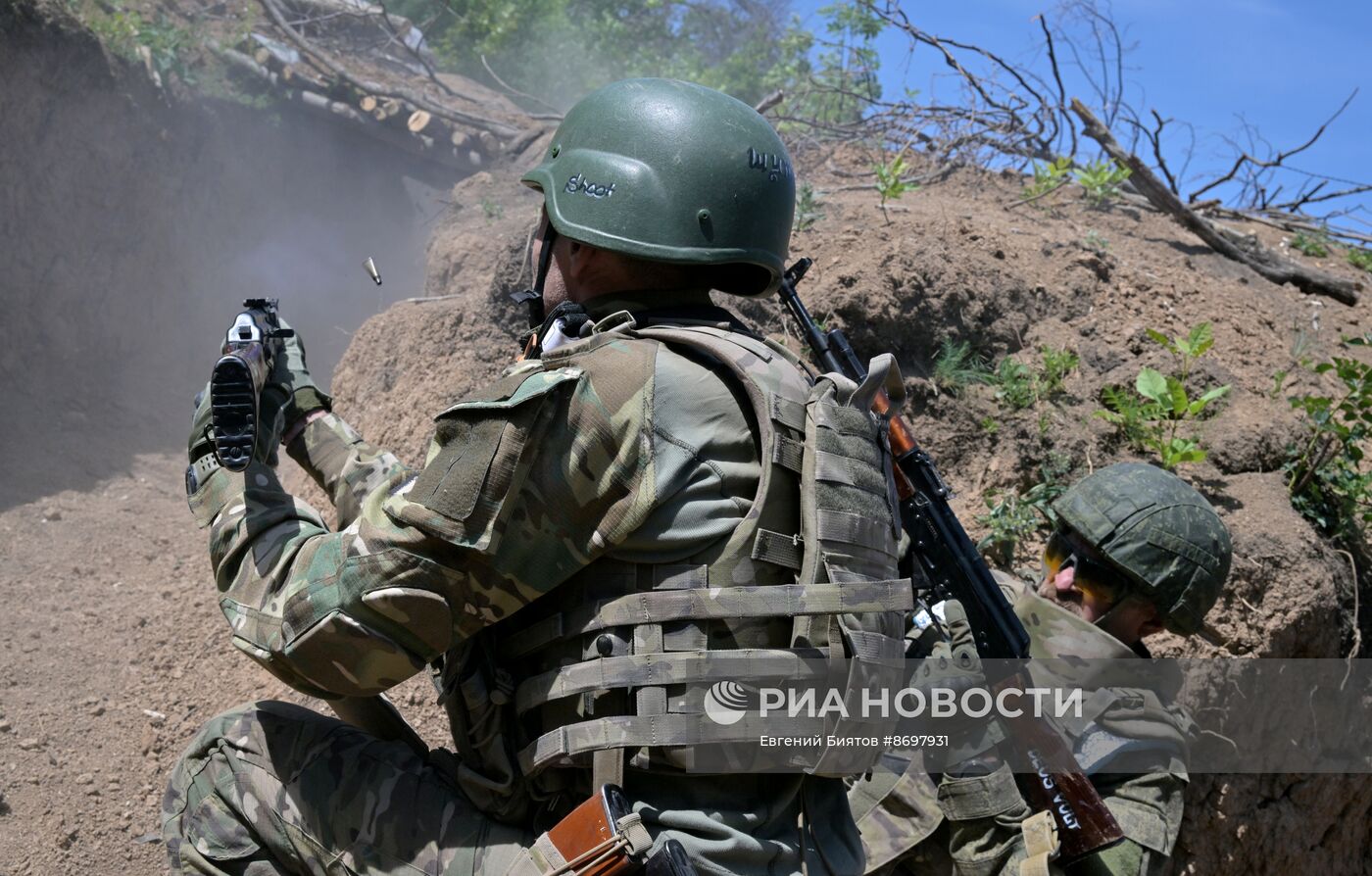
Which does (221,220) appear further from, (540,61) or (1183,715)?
(1183,715)

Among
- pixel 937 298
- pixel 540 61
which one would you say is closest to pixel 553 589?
pixel 937 298

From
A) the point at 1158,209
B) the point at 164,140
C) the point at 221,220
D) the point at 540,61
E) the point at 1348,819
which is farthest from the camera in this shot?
the point at 540,61

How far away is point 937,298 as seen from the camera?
18.5ft

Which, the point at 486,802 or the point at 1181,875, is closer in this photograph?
the point at 486,802

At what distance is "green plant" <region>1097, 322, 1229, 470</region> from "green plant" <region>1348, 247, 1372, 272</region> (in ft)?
8.29

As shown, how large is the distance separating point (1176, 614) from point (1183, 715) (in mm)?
354

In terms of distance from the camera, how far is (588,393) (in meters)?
2.23

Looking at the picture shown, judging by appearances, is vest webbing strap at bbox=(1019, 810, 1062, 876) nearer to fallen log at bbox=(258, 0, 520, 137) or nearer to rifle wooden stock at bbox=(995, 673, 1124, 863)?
rifle wooden stock at bbox=(995, 673, 1124, 863)

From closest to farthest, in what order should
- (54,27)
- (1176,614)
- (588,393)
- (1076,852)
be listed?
(588,393) < (1076,852) < (1176,614) < (54,27)

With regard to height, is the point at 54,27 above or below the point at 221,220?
above

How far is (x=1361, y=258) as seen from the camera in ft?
23.9

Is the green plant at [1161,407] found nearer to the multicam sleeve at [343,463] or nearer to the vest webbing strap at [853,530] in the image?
the vest webbing strap at [853,530]

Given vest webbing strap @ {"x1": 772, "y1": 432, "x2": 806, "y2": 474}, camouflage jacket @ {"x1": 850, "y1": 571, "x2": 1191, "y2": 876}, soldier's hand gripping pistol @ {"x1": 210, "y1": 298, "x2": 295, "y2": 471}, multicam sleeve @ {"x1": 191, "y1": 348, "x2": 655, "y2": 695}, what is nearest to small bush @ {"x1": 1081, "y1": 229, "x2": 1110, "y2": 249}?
camouflage jacket @ {"x1": 850, "y1": 571, "x2": 1191, "y2": 876}

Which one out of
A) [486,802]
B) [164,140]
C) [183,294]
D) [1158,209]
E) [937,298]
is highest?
[1158,209]
